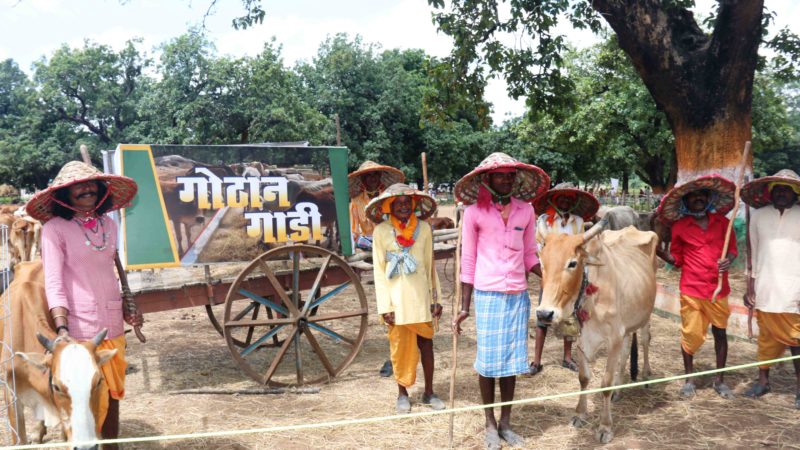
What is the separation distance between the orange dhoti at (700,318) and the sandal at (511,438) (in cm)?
194

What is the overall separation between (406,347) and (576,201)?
8.02 ft

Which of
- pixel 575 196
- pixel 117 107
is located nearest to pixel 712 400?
pixel 575 196

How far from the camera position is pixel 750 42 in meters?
6.81

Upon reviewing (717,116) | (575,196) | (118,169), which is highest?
(717,116)

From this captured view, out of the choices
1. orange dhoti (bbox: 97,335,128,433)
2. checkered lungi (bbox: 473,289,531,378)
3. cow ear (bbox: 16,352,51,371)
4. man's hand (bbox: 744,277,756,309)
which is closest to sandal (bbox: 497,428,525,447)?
checkered lungi (bbox: 473,289,531,378)

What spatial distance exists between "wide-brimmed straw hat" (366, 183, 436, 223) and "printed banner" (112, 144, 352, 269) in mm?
737

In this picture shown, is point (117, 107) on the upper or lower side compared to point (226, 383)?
upper

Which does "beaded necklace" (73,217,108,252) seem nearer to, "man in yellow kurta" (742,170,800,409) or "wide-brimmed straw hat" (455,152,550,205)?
"wide-brimmed straw hat" (455,152,550,205)

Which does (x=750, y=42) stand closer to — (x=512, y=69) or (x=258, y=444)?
(x=512, y=69)

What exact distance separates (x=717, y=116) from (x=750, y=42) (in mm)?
925

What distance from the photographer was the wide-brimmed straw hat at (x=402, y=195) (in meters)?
4.57

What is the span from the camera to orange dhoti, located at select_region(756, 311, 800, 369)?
15.1 feet

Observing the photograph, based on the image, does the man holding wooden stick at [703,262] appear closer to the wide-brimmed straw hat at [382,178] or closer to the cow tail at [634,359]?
the cow tail at [634,359]

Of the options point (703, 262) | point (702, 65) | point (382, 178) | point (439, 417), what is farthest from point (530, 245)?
point (702, 65)
